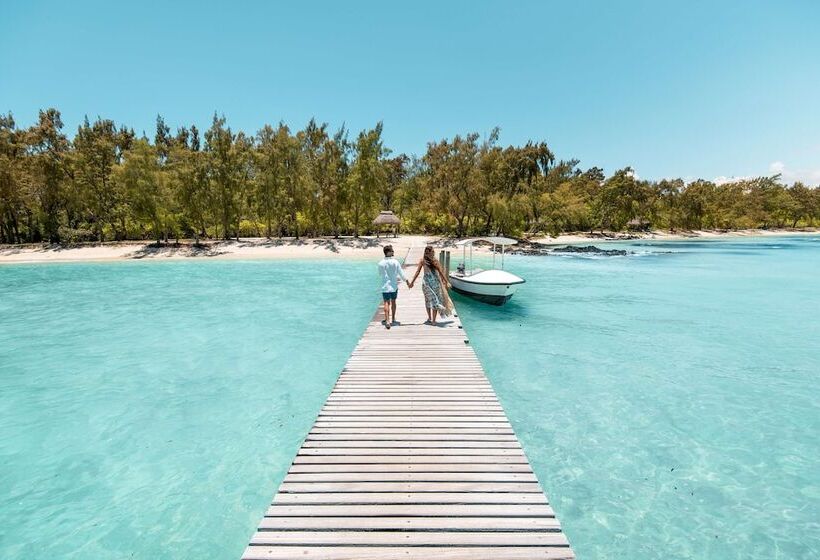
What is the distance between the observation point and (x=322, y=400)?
965 centimetres

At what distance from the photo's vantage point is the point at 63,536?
5629 millimetres

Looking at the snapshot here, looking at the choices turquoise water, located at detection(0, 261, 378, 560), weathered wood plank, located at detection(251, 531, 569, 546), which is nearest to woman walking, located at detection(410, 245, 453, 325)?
turquoise water, located at detection(0, 261, 378, 560)

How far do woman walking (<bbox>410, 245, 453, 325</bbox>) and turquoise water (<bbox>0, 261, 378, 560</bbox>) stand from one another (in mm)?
3344

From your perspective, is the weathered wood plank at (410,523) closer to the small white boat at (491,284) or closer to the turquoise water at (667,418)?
the turquoise water at (667,418)

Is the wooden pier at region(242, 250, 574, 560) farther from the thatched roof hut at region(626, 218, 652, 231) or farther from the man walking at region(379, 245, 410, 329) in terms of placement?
the thatched roof hut at region(626, 218, 652, 231)

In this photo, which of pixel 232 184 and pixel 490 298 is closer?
pixel 490 298

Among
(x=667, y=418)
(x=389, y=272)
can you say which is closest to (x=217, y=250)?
(x=389, y=272)

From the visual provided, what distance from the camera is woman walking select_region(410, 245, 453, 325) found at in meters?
11.0

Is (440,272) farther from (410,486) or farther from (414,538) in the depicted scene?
(414,538)

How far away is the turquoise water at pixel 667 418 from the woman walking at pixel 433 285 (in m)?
2.40

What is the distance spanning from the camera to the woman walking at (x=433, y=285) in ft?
35.9

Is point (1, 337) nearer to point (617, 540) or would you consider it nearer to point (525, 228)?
point (617, 540)

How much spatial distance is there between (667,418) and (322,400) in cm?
809

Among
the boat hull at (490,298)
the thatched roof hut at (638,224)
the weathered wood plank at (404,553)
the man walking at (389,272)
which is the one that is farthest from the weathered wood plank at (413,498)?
the thatched roof hut at (638,224)
